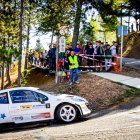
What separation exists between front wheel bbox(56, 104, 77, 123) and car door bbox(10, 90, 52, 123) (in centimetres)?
36

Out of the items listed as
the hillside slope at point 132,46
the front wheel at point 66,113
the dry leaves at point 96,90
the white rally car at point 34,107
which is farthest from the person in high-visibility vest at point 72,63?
the hillside slope at point 132,46

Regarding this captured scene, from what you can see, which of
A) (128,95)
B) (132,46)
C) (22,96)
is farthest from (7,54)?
(132,46)

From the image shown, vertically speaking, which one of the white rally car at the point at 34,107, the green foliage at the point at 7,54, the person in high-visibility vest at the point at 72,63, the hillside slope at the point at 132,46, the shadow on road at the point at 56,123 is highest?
the hillside slope at the point at 132,46

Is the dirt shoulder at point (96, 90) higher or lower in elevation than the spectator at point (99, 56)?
lower

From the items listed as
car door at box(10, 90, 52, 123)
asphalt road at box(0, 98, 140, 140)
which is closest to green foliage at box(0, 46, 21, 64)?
car door at box(10, 90, 52, 123)

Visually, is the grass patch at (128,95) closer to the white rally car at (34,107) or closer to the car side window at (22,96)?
the white rally car at (34,107)

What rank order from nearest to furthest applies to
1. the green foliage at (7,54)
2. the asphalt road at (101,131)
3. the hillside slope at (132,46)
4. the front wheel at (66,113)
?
the asphalt road at (101,131), the front wheel at (66,113), the green foliage at (7,54), the hillside slope at (132,46)

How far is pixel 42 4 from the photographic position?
A: 2386 centimetres

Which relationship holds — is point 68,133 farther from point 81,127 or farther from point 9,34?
point 9,34

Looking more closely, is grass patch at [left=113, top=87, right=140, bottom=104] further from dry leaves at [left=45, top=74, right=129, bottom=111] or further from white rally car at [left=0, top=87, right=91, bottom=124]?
white rally car at [left=0, top=87, right=91, bottom=124]

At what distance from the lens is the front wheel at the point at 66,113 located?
13.7 m

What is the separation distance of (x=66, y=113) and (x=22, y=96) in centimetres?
163

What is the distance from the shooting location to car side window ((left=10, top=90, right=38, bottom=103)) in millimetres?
13680

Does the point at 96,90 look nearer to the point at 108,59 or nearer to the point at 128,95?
the point at 128,95
